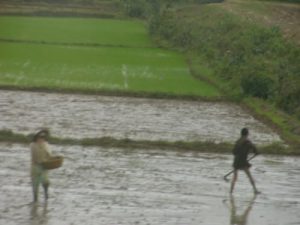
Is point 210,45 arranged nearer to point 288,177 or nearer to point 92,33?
point 92,33

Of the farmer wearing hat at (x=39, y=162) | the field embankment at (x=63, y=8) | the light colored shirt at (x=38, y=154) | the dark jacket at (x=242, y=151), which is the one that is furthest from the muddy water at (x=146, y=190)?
the field embankment at (x=63, y=8)

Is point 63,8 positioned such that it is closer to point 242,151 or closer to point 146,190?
point 242,151

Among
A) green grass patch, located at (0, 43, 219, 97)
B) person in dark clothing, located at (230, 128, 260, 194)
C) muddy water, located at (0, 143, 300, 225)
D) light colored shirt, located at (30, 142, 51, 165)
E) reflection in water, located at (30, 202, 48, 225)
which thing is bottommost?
green grass patch, located at (0, 43, 219, 97)

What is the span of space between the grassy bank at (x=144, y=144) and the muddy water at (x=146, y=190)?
305 millimetres

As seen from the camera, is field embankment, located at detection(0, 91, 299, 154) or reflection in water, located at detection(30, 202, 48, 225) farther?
field embankment, located at detection(0, 91, 299, 154)

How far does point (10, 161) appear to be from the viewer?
15.9 m

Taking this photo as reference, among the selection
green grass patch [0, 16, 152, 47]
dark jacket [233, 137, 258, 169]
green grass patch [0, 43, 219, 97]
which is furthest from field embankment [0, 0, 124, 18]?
dark jacket [233, 137, 258, 169]

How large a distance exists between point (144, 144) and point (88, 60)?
15608 mm

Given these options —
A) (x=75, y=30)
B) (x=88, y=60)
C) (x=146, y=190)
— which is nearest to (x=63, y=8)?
(x=75, y=30)

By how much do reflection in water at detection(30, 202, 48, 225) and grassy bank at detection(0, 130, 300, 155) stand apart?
5477mm

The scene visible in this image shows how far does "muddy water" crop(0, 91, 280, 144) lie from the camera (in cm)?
1961

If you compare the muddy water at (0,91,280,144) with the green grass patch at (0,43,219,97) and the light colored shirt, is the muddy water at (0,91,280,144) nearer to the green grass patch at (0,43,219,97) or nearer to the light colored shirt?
the green grass patch at (0,43,219,97)

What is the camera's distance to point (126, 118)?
21719mm

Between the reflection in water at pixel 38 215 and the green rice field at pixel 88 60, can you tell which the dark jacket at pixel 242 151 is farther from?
the green rice field at pixel 88 60
